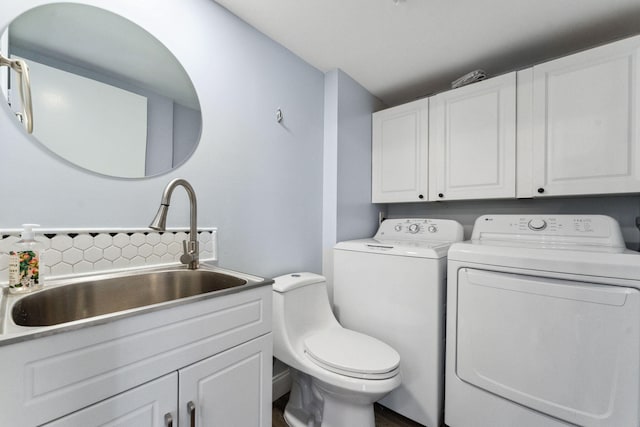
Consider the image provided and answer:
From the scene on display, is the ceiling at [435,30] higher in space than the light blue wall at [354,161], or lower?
higher

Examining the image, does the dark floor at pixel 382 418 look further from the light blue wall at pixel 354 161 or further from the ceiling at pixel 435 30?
the ceiling at pixel 435 30

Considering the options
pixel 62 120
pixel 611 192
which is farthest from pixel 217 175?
pixel 611 192

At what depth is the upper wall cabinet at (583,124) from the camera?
133cm

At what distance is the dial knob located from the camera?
158 centimetres

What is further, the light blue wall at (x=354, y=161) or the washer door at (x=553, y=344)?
the light blue wall at (x=354, y=161)

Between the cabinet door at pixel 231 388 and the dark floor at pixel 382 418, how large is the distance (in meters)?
0.64

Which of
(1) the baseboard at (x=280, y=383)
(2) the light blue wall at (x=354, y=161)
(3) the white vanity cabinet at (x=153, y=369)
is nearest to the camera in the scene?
(3) the white vanity cabinet at (x=153, y=369)

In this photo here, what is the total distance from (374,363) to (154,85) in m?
1.66

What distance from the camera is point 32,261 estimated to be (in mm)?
831

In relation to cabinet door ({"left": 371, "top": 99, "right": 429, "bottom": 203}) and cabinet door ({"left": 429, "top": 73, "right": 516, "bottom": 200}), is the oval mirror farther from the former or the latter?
cabinet door ({"left": 429, "top": 73, "right": 516, "bottom": 200})

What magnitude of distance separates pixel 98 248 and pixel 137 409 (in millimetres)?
633

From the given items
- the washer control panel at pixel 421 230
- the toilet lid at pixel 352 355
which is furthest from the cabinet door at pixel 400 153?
the toilet lid at pixel 352 355

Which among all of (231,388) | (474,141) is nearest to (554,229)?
(474,141)

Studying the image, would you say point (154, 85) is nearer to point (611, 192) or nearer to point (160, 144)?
point (160, 144)
